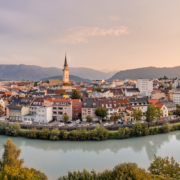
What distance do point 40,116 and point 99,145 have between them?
7.54 meters

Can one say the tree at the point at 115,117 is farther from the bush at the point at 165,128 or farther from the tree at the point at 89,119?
the bush at the point at 165,128

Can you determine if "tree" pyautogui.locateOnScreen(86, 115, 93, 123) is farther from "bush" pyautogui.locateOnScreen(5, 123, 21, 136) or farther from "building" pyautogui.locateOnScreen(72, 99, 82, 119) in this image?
"bush" pyautogui.locateOnScreen(5, 123, 21, 136)

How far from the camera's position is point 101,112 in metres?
17.4

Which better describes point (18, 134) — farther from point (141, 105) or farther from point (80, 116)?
point (141, 105)

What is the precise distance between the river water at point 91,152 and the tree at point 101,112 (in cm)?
374

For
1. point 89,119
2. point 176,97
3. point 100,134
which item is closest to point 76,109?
point 89,119

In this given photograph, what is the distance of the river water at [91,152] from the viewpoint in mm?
10758

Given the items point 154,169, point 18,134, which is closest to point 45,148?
point 18,134

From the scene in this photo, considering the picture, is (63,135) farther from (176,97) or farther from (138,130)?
(176,97)

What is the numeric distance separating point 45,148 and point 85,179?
23.3 ft

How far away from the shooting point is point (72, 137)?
14125mm

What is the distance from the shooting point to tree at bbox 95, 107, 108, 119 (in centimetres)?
1744

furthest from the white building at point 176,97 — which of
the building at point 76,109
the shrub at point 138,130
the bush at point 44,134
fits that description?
the bush at point 44,134

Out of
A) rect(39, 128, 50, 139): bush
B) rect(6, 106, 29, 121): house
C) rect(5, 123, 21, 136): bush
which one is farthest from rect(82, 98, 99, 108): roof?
rect(5, 123, 21, 136): bush
